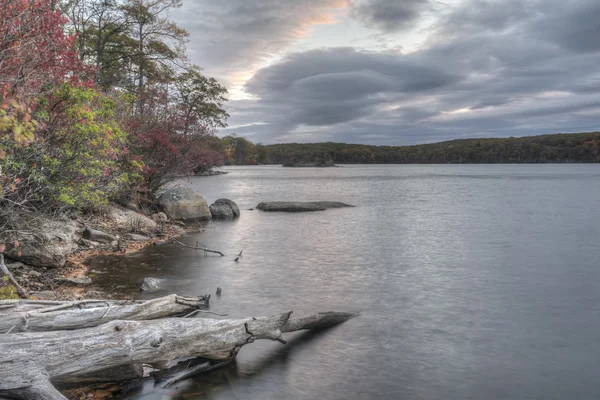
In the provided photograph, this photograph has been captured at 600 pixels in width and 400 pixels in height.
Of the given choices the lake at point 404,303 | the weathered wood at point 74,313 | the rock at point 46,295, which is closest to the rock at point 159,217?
the lake at point 404,303

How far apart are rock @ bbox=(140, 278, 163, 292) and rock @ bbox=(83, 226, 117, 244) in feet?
16.7

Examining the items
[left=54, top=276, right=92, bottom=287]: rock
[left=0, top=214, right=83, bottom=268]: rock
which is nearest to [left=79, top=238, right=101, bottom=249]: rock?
[left=0, top=214, right=83, bottom=268]: rock

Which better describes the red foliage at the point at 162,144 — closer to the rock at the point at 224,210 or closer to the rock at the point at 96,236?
the rock at the point at 224,210

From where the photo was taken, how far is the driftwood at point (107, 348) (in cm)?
491

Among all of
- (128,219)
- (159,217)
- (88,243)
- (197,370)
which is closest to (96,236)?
(88,243)

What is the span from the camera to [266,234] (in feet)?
68.6

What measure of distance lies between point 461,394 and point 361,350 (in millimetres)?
1847

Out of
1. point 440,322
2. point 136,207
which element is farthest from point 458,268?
point 136,207

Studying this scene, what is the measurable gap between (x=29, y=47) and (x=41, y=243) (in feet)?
16.7

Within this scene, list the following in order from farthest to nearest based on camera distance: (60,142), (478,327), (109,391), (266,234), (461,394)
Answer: (266,234), (60,142), (478,327), (461,394), (109,391)

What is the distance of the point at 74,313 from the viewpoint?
6.35m

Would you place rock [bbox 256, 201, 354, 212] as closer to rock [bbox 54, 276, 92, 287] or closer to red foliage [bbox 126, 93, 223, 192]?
red foliage [bbox 126, 93, 223, 192]

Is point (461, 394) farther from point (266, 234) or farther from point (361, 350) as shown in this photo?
point (266, 234)

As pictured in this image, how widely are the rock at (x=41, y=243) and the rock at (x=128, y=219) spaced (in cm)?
527
